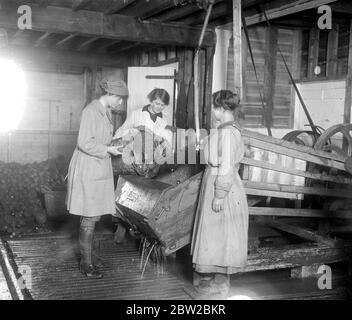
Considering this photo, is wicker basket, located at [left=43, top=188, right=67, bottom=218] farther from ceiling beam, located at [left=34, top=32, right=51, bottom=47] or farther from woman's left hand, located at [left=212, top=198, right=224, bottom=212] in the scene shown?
woman's left hand, located at [left=212, top=198, right=224, bottom=212]

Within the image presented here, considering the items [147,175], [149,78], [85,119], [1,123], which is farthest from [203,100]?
[1,123]

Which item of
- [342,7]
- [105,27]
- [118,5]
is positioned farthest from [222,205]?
[342,7]

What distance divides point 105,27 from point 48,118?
4.93 m

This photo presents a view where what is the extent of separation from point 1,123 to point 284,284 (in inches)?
299

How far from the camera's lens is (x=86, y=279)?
5.10 meters

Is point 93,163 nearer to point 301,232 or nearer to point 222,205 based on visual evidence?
point 222,205

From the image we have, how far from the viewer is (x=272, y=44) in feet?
26.2

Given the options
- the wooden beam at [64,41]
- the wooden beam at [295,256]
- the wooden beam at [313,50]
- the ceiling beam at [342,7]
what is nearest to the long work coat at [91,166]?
the wooden beam at [295,256]

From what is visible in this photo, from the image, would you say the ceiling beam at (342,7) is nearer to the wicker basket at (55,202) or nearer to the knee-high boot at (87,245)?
the knee-high boot at (87,245)

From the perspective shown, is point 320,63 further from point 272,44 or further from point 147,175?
point 147,175

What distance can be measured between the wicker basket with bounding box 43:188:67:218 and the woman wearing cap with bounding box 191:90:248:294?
3.87 meters

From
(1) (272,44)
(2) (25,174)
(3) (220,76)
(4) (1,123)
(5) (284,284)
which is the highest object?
(1) (272,44)

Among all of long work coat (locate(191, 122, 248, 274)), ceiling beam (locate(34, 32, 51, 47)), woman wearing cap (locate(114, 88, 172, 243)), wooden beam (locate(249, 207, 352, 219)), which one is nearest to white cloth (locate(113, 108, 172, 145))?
woman wearing cap (locate(114, 88, 172, 243))
